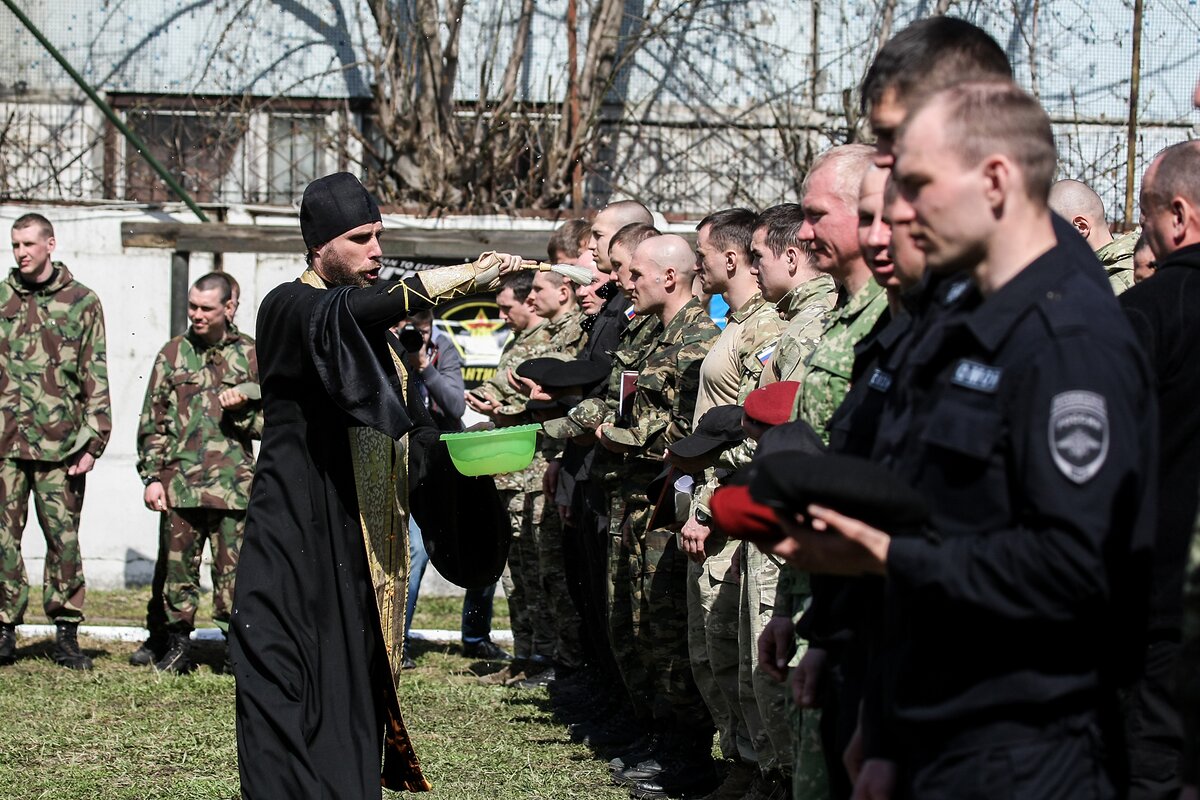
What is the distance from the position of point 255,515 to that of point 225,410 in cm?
452

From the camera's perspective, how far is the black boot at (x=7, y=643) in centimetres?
923

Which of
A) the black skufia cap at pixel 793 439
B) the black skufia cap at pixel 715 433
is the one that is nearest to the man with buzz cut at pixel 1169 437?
the black skufia cap at pixel 793 439

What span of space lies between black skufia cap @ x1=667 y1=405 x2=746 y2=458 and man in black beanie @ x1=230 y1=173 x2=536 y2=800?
94 centimetres

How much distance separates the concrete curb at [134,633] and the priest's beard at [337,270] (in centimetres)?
541

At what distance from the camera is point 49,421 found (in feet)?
30.5

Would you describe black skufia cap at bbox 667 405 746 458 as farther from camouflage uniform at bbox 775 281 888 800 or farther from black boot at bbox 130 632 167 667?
black boot at bbox 130 632 167 667

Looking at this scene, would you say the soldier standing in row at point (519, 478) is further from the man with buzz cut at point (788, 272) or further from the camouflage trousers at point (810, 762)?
the camouflage trousers at point (810, 762)

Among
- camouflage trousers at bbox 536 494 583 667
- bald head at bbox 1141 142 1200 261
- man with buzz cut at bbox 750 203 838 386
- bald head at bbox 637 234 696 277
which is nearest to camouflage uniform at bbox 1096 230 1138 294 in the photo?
man with buzz cut at bbox 750 203 838 386

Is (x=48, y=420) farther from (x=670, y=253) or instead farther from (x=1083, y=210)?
(x=1083, y=210)

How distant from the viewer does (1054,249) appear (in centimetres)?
257

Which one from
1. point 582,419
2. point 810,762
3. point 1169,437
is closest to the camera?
point 810,762

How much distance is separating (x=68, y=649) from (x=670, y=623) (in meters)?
4.56

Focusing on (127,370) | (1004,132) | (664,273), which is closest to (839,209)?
(1004,132)

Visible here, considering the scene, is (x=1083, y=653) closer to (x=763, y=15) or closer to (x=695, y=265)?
(x=695, y=265)
